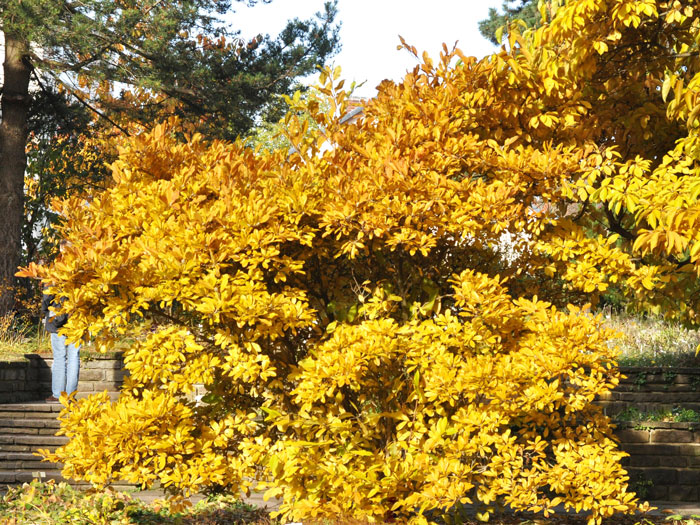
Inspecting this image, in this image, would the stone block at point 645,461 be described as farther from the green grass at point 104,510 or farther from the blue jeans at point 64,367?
the blue jeans at point 64,367

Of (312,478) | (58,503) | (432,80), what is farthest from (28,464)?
(432,80)

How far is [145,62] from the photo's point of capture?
42.8ft

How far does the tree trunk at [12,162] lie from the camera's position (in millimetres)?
13078

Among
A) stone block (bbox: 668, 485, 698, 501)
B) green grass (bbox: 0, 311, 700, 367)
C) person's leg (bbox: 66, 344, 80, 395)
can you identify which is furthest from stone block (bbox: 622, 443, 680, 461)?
person's leg (bbox: 66, 344, 80, 395)

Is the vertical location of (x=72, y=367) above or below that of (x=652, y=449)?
above

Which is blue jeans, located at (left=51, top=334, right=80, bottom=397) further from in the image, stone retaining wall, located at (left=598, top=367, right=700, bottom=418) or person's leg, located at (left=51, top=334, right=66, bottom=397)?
stone retaining wall, located at (left=598, top=367, right=700, bottom=418)

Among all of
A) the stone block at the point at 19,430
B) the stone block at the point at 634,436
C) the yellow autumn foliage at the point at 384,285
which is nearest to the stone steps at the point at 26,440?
the stone block at the point at 19,430

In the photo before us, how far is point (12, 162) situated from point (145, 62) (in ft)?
9.70

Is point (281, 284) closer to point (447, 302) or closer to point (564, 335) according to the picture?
point (447, 302)

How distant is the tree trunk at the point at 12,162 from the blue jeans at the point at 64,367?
4.05 metres

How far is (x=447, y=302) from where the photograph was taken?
5.35m

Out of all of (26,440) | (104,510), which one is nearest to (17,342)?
(26,440)

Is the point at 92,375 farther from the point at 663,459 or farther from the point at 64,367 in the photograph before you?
the point at 663,459

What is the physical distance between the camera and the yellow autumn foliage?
4434 millimetres
